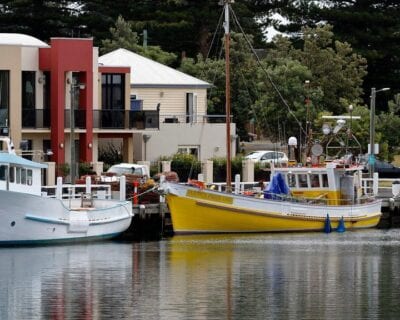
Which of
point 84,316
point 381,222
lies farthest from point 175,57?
point 84,316

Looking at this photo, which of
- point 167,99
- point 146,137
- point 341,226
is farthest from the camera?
point 167,99

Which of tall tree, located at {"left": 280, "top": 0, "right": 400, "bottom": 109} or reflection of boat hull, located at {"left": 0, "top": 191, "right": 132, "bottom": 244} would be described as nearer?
reflection of boat hull, located at {"left": 0, "top": 191, "right": 132, "bottom": 244}

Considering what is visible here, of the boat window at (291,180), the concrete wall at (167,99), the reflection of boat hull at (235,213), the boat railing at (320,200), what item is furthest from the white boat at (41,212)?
the concrete wall at (167,99)

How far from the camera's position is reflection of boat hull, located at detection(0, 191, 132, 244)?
6216cm

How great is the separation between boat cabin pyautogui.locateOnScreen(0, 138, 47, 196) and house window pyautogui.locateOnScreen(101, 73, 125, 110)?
2619cm

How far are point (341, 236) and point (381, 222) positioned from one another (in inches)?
331

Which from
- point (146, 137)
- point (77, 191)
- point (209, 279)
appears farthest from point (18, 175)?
point (146, 137)

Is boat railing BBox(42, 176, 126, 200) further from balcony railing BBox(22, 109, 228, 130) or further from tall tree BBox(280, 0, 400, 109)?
tall tree BBox(280, 0, 400, 109)

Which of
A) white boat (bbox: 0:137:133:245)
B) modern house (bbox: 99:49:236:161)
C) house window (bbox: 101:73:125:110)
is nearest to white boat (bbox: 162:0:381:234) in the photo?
white boat (bbox: 0:137:133:245)

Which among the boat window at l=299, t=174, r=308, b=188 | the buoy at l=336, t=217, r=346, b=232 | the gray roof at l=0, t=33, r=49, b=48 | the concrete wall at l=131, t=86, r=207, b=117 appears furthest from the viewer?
the concrete wall at l=131, t=86, r=207, b=117

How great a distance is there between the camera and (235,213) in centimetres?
7006

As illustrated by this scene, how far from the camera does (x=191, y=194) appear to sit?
6906 cm

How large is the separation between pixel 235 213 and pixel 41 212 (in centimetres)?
1031

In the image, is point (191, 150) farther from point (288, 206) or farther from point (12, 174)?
point (12, 174)
